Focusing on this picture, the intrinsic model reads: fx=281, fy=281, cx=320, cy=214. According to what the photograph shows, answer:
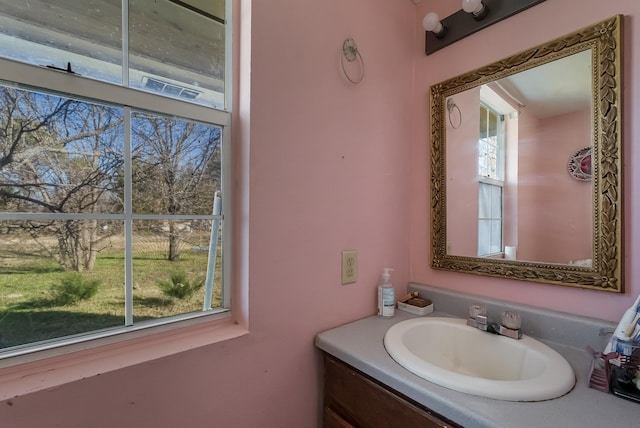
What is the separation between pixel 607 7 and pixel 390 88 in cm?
67

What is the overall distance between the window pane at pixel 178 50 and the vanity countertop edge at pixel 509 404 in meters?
0.91

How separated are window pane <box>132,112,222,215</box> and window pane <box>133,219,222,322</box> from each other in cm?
5

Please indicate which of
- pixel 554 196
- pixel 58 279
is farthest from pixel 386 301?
pixel 58 279

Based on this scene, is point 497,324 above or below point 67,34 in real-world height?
below

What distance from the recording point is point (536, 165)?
3.21 feet

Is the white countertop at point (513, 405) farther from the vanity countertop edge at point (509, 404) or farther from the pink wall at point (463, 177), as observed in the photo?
the pink wall at point (463, 177)

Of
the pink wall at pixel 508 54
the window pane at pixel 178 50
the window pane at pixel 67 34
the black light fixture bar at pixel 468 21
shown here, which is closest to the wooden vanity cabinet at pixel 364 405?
the pink wall at pixel 508 54

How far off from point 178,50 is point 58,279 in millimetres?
685

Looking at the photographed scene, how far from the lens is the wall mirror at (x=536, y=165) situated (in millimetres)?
814

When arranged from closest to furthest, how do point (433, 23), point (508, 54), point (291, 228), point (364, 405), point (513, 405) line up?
1. point (513, 405)
2. point (364, 405)
3. point (291, 228)
4. point (508, 54)
5. point (433, 23)

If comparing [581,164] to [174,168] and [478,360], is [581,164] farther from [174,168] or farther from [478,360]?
[174,168]

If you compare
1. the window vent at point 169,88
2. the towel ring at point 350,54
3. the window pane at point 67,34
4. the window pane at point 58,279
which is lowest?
the window pane at point 58,279

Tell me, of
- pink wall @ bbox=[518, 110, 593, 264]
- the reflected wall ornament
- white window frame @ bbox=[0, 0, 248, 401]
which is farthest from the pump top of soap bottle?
the reflected wall ornament

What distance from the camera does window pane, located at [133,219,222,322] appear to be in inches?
29.8
